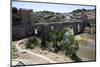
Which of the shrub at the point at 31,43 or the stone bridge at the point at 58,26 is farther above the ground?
the stone bridge at the point at 58,26

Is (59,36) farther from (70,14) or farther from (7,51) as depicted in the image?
(7,51)

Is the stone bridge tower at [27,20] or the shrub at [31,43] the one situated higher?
the stone bridge tower at [27,20]

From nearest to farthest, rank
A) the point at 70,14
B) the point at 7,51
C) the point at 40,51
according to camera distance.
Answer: the point at 7,51
the point at 40,51
the point at 70,14

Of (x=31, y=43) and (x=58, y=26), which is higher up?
(x=58, y=26)

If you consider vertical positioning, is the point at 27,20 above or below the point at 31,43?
above

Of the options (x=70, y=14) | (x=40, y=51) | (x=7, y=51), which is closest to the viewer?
(x=7, y=51)

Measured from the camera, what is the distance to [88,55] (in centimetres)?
258

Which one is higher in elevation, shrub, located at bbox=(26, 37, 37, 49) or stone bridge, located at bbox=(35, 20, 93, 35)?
stone bridge, located at bbox=(35, 20, 93, 35)

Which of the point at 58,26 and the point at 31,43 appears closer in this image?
the point at 31,43

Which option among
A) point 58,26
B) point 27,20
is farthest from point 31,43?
point 58,26

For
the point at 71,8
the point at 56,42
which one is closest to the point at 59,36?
the point at 56,42

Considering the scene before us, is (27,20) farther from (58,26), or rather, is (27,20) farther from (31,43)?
(58,26)

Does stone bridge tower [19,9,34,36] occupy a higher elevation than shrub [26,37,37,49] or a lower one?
higher

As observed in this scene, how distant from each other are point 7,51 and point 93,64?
4.12 feet
